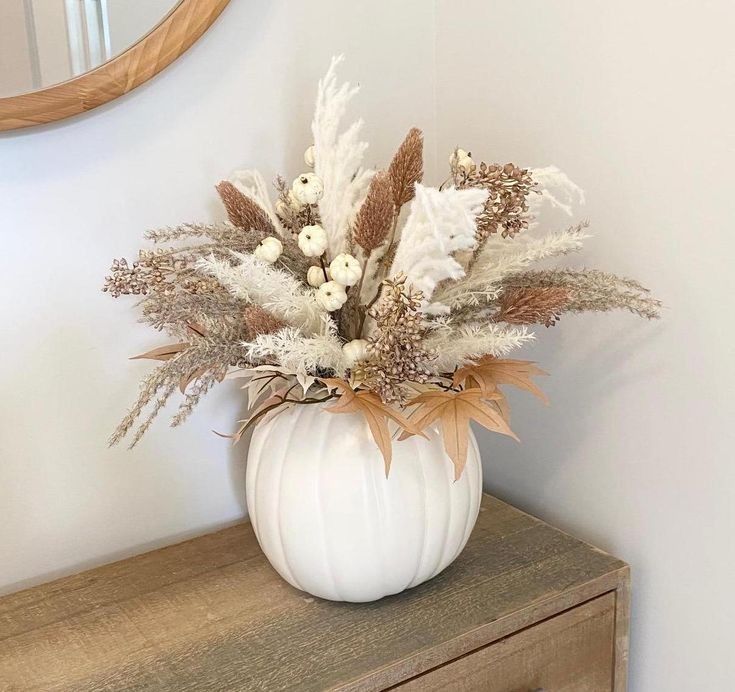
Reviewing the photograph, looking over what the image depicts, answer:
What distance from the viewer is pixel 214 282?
77 cm

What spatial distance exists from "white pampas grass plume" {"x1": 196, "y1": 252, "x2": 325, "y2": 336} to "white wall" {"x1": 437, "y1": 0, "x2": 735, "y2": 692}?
39 cm

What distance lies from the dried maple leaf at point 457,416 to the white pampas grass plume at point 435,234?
0.29 feet

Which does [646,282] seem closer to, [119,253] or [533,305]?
[533,305]

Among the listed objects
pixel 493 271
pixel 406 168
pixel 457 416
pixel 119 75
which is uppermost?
pixel 119 75

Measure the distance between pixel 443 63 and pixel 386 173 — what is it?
0.43 m

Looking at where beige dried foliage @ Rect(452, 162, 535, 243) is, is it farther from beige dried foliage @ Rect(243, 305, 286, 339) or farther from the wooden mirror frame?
the wooden mirror frame

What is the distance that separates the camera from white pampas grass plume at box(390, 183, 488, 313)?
669 mm

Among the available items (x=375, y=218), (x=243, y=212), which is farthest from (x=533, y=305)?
(x=243, y=212)

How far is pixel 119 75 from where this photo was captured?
0.85 metres

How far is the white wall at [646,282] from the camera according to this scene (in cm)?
82

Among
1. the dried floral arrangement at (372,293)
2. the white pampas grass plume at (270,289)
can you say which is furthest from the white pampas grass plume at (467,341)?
the white pampas grass plume at (270,289)

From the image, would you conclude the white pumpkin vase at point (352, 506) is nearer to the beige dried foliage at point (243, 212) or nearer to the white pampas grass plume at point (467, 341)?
the white pampas grass plume at point (467, 341)

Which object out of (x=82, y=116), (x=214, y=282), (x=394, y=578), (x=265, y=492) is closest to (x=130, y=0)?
(x=82, y=116)

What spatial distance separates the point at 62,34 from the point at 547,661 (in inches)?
34.3
